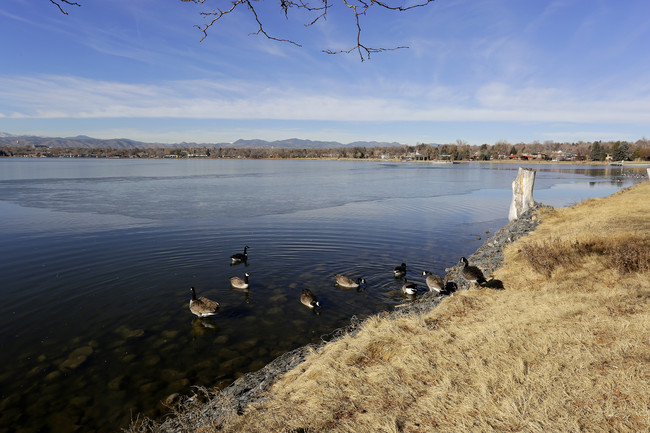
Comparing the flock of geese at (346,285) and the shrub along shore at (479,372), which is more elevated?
the shrub along shore at (479,372)

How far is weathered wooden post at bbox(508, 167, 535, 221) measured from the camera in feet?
84.0

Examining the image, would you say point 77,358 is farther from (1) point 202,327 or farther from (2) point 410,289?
(2) point 410,289

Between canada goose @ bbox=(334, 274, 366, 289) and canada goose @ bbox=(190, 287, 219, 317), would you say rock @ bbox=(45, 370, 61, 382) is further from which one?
canada goose @ bbox=(334, 274, 366, 289)

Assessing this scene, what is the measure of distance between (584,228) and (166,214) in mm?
27972

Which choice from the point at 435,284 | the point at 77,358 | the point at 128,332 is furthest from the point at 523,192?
the point at 77,358

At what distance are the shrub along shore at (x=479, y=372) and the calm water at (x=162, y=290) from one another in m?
1.55

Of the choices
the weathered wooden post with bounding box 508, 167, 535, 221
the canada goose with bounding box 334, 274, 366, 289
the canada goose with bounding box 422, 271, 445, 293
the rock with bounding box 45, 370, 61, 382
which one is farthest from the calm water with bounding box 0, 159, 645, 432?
the weathered wooden post with bounding box 508, 167, 535, 221

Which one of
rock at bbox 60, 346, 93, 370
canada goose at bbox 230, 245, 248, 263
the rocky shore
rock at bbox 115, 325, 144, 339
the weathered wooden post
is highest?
the weathered wooden post

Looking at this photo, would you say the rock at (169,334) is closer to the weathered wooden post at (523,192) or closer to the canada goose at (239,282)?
the canada goose at (239,282)

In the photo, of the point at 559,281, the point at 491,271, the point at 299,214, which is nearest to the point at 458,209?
the point at 299,214

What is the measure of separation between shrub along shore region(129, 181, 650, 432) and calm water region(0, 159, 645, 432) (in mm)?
1551

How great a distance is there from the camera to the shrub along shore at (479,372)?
521 cm

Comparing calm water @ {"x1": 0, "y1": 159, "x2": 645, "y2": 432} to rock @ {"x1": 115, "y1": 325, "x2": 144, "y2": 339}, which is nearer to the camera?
calm water @ {"x1": 0, "y1": 159, "x2": 645, "y2": 432}

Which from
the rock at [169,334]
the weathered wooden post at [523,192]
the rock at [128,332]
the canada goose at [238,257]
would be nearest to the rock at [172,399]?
the rock at [169,334]
